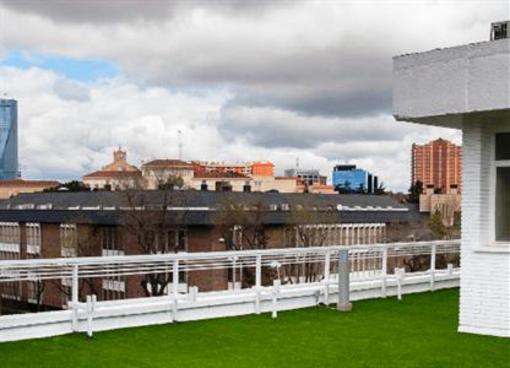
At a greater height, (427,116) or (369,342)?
(427,116)

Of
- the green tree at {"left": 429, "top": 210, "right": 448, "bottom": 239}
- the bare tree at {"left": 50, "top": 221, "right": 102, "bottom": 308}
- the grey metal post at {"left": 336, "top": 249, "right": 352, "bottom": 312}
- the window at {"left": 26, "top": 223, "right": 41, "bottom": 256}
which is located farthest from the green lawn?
the window at {"left": 26, "top": 223, "right": 41, "bottom": 256}

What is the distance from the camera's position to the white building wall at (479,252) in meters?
11.4

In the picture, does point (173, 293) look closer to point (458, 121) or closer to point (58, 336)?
point (58, 336)

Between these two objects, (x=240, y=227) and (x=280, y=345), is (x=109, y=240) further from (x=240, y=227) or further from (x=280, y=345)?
(x=280, y=345)

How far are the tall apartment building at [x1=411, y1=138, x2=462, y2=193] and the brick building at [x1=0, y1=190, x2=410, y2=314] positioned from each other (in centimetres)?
3538

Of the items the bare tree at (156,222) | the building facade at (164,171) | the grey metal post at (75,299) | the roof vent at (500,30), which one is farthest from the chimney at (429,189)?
the grey metal post at (75,299)

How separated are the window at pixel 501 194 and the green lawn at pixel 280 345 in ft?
5.10

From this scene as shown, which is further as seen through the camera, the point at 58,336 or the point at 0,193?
the point at 0,193

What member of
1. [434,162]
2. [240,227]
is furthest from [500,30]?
[434,162]

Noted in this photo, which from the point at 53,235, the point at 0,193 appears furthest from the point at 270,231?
the point at 0,193

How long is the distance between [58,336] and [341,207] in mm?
67867

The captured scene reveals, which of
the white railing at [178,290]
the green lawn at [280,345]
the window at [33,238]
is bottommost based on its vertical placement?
the window at [33,238]

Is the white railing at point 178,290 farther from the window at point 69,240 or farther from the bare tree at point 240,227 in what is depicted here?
the window at point 69,240

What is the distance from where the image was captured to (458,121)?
39.5 ft
